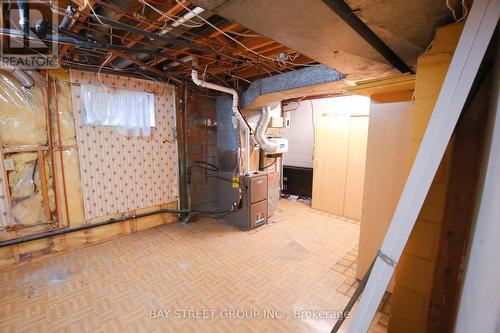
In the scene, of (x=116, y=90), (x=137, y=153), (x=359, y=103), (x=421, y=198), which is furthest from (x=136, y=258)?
(x=359, y=103)

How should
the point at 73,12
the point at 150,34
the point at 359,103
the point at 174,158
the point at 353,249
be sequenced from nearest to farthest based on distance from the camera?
the point at 73,12, the point at 150,34, the point at 353,249, the point at 174,158, the point at 359,103

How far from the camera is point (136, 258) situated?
2654 millimetres

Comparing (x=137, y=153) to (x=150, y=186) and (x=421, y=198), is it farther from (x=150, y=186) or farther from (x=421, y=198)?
(x=421, y=198)

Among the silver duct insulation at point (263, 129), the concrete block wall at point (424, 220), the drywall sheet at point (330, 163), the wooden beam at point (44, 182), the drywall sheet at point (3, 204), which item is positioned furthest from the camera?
the drywall sheet at point (330, 163)

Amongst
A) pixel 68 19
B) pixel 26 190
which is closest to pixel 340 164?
pixel 68 19

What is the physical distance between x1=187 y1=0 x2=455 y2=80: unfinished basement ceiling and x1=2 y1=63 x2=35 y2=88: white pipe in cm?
262

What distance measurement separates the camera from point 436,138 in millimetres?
770

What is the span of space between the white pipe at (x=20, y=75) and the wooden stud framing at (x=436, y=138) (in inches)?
137

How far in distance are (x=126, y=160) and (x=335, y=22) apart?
3.03 metres

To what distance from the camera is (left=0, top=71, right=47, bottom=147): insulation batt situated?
236cm

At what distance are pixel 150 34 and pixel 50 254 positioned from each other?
282cm

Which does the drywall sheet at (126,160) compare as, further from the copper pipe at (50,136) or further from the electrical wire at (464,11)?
the electrical wire at (464,11)

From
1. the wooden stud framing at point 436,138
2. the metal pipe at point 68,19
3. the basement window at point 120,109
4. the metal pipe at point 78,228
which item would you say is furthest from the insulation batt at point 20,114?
the wooden stud framing at point 436,138

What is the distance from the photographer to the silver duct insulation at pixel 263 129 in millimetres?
3607
